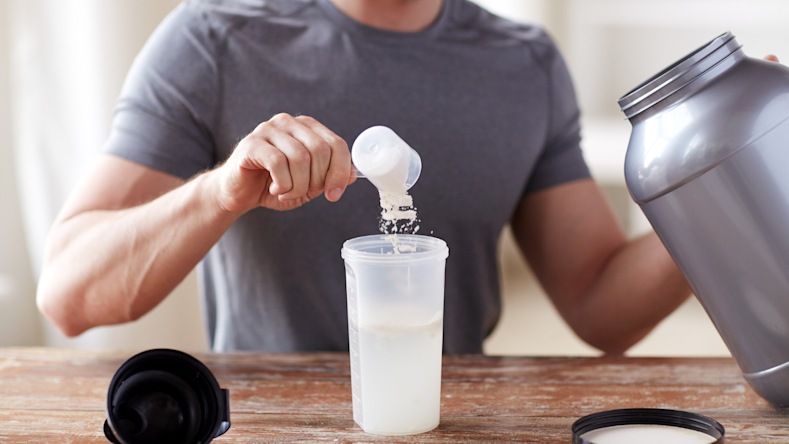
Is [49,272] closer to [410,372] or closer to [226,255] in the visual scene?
[226,255]

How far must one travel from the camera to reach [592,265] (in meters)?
1.23

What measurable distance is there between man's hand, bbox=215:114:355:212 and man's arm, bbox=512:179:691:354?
23.2 inches

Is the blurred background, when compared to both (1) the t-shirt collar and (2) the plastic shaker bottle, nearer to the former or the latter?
(1) the t-shirt collar

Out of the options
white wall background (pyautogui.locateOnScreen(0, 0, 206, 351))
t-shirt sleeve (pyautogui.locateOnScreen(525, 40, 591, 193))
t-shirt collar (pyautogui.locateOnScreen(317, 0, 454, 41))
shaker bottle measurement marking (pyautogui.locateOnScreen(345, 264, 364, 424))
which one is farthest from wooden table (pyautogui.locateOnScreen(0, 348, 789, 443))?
white wall background (pyautogui.locateOnScreen(0, 0, 206, 351))

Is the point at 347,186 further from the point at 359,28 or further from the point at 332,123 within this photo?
the point at 359,28

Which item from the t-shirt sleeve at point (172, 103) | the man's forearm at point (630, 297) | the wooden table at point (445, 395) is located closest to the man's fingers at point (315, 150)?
the wooden table at point (445, 395)

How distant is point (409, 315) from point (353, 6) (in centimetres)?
70

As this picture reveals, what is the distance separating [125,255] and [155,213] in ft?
0.30

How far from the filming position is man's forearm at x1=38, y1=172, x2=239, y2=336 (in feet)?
2.81

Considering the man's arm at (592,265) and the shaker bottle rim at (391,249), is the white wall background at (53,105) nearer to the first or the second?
the man's arm at (592,265)

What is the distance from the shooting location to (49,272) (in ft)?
3.38

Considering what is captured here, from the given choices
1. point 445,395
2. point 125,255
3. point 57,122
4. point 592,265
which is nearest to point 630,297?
point 592,265

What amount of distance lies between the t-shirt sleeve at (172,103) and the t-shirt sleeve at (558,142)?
62cm

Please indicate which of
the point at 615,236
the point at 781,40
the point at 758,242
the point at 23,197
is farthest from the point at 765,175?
the point at 781,40
